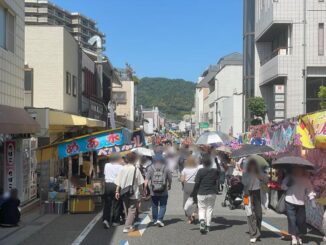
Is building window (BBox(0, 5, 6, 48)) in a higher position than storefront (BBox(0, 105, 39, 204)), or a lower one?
higher

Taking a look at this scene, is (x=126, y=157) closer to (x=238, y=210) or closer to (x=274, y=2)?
(x=238, y=210)

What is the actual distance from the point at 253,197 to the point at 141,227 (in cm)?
281

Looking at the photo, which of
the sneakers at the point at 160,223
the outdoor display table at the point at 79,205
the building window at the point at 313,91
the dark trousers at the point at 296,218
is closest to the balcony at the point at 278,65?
the building window at the point at 313,91

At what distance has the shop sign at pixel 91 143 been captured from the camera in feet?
48.4

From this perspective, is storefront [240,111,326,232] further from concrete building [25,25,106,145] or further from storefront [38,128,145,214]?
concrete building [25,25,106,145]

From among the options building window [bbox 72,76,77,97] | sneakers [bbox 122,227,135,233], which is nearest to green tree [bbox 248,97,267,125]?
building window [bbox 72,76,77,97]

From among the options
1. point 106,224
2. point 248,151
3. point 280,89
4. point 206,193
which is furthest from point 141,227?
point 280,89

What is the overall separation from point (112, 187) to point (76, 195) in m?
2.42

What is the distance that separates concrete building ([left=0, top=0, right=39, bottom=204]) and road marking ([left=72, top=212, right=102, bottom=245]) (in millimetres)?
2850

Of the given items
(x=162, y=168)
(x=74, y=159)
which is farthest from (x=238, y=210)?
(x=74, y=159)

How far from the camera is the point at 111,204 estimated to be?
12.4 m

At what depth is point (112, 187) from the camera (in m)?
12.6

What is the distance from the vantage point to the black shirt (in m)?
11.2

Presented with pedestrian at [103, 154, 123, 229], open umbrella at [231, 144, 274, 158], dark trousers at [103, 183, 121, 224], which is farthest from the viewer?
open umbrella at [231, 144, 274, 158]
